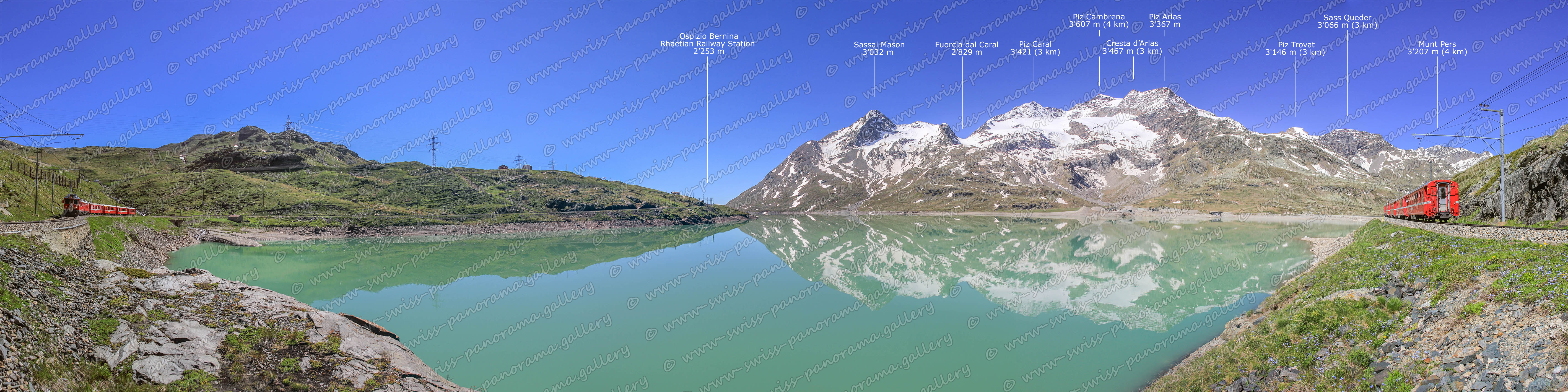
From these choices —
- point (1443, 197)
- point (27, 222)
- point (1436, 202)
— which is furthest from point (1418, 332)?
point (27, 222)

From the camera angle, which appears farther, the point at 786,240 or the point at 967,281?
the point at 786,240

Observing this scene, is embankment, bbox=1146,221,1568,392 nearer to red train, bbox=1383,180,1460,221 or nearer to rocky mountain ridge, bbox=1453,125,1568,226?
rocky mountain ridge, bbox=1453,125,1568,226

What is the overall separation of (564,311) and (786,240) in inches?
2195

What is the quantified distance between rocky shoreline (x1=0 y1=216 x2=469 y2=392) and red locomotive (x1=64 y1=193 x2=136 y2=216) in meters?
40.0

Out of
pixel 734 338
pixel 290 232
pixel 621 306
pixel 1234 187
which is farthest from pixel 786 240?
pixel 1234 187

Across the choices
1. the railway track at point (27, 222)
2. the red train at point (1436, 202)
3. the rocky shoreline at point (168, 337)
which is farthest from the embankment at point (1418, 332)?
the railway track at point (27, 222)

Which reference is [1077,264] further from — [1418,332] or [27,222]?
[27,222]

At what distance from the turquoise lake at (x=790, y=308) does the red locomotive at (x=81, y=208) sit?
23.1 ft

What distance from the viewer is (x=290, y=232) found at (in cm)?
6569

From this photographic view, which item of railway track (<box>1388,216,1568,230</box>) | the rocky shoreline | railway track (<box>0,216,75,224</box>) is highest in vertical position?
railway track (<box>0,216,75,224</box>)

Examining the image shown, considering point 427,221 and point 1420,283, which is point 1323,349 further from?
point 427,221

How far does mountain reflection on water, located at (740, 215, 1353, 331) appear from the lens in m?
25.7

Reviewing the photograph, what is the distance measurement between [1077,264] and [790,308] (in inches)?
1191

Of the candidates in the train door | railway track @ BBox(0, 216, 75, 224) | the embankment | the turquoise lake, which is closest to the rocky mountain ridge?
the train door
